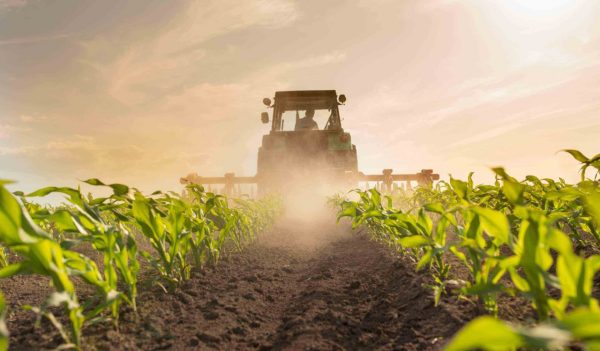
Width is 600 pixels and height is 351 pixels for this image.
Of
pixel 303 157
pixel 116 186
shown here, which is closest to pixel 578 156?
pixel 116 186

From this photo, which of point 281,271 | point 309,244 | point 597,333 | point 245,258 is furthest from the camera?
point 309,244

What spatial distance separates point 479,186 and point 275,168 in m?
6.66

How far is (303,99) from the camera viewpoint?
10.5 m

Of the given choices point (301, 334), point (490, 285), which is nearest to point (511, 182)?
point (490, 285)

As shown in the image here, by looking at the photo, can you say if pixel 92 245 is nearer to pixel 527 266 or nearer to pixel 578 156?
pixel 527 266

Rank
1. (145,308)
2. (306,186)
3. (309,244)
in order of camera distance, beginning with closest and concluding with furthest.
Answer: (145,308) → (309,244) → (306,186)

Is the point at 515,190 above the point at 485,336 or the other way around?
above

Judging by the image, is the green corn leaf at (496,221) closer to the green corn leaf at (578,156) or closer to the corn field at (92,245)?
the green corn leaf at (578,156)

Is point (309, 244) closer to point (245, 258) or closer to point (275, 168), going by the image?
point (245, 258)

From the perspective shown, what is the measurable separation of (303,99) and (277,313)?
29.3 feet

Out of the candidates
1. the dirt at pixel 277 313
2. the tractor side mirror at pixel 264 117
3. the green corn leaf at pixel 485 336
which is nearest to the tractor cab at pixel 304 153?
the tractor side mirror at pixel 264 117

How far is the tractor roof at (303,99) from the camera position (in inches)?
404

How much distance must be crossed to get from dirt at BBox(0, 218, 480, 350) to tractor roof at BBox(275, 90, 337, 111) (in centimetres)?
768

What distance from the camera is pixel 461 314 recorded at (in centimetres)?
161
